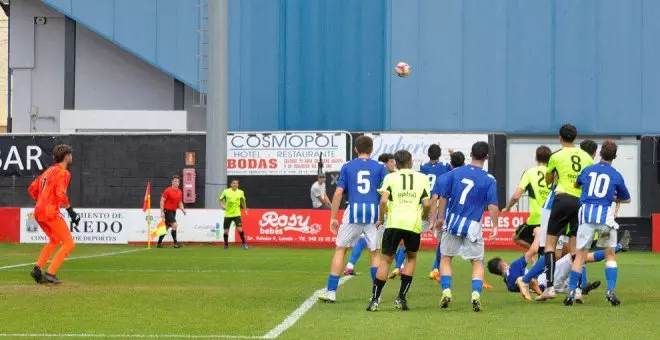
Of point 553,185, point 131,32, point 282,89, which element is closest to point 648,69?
point 282,89

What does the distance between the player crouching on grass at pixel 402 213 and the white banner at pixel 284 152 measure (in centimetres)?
2360

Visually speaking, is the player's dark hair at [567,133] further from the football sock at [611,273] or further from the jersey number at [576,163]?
the football sock at [611,273]

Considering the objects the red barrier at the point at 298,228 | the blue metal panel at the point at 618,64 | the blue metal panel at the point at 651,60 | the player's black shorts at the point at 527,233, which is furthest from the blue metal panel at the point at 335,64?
the player's black shorts at the point at 527,233

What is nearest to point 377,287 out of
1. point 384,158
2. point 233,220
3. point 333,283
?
point 333,283

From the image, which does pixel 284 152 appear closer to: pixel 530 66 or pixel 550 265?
pixel 530 66

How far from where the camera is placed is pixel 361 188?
594 inches

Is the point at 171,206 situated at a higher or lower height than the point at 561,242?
higher

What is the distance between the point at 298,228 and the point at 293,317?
21123mm

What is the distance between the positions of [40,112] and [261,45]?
8684 millimetres

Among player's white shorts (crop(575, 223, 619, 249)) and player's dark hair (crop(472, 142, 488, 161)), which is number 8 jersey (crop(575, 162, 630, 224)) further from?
player's dark hair (crop(472, 142, 488, 161))

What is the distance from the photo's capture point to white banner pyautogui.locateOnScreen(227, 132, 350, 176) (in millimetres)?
37812

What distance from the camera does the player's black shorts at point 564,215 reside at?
15383mm

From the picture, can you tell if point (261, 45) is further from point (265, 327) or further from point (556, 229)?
point (265, 327)

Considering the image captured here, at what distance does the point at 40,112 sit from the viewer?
4344 cm
